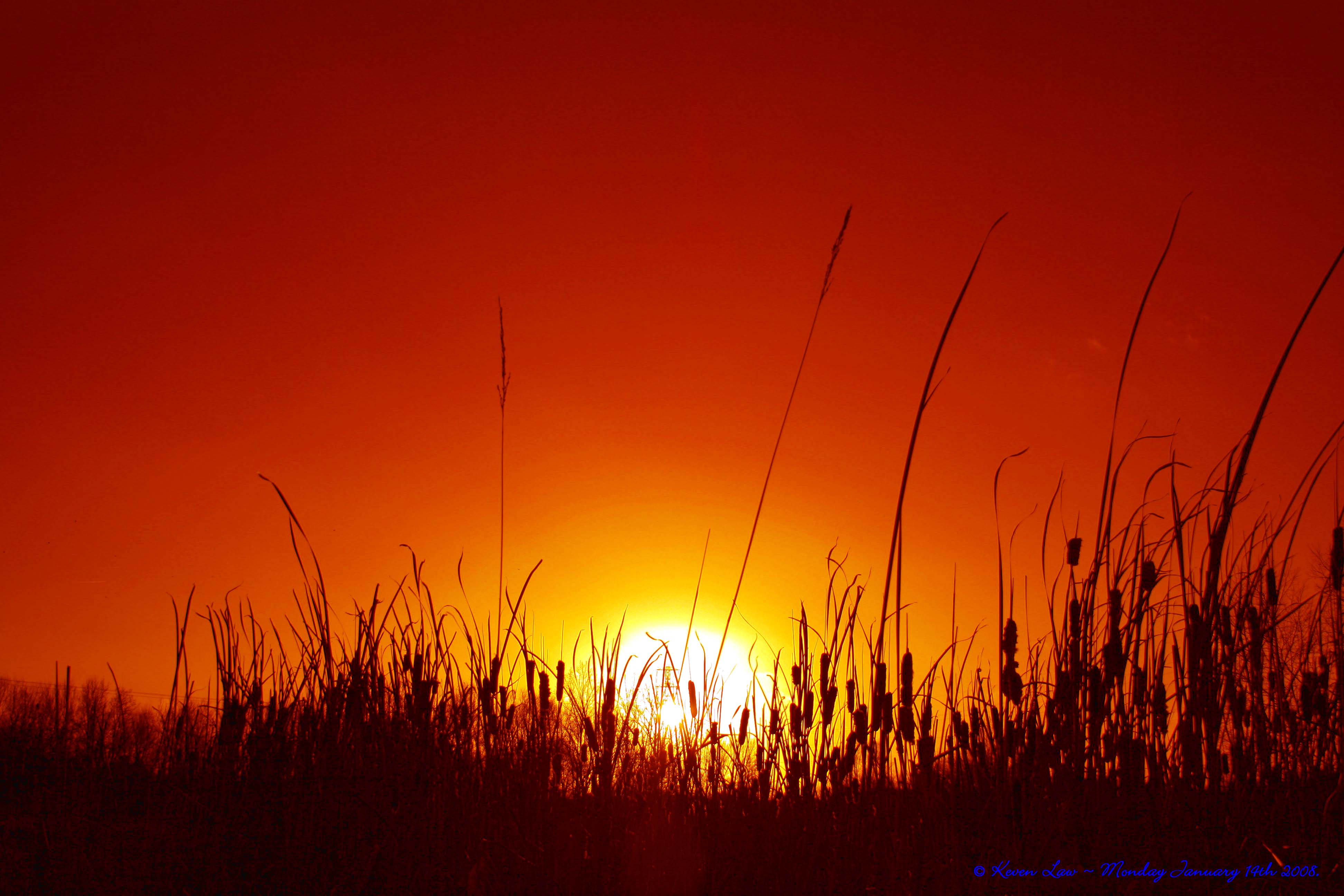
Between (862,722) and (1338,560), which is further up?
(1338,560)

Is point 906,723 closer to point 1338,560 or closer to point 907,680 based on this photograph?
point 907,680

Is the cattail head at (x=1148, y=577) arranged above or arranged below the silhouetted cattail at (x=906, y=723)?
above

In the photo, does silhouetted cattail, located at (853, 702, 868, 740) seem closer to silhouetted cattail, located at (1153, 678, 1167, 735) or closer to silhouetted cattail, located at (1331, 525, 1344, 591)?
silhouetted cattail, located at (1153, 678, 1167, 735)

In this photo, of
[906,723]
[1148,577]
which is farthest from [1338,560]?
[906,723]

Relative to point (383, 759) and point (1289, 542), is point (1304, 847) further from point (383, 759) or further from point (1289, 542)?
point (383, 759)

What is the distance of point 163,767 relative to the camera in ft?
7.61

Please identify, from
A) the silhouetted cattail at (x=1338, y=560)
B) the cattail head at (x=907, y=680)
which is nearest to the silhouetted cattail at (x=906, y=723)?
the cattail head at (x=907, y=680)

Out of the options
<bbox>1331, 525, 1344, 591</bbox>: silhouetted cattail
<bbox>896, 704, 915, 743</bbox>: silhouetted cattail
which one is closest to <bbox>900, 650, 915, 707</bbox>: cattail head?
<bbox>896, 704, 915, 743</bbox>: silhouetted cattail

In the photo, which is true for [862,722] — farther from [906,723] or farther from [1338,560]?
[1338,560]

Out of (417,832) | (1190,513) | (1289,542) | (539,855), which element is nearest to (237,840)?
(417,832)

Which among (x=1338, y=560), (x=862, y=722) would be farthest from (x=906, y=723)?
(x=1338, y=560)

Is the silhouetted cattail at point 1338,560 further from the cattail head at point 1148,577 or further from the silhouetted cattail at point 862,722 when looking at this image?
the silhouetted cattail at point 862,722

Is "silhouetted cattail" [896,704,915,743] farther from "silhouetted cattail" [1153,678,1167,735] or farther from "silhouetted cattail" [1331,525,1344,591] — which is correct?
"silhouetted cattail" [1331,525,1344,591]

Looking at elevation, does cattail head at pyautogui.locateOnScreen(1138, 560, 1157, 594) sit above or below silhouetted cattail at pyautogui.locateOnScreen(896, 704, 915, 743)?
above
